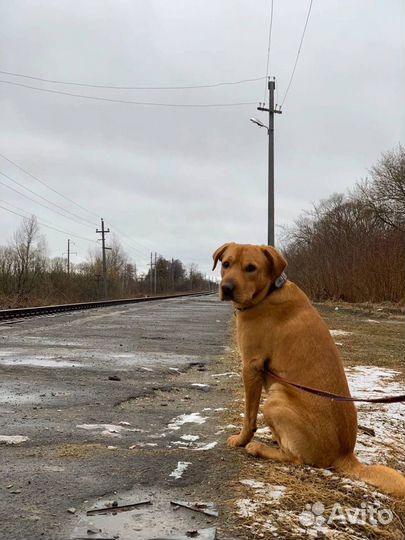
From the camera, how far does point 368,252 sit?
35656 mm

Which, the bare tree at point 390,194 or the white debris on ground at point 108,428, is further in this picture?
the bare tree at point 390,194

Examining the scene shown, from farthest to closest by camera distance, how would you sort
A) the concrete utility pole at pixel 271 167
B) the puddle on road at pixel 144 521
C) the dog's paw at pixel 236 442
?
the concrete utility pole at pixel 271 167, the dog's paw at pixel 236 442, the puddle on road at pixel 144 521

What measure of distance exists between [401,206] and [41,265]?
108 feet

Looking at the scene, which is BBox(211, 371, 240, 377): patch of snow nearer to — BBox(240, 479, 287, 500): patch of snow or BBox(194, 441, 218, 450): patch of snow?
BBox(194, 441, 218, 450): patch of snow

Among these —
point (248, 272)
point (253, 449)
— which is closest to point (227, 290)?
point (248, 272)

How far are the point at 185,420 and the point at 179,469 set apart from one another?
1.64 m

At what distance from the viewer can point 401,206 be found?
3884 cm

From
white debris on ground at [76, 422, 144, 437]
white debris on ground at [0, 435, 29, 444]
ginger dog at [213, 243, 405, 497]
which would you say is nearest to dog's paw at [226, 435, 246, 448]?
ginger dog at [213, 243, 405, 497]

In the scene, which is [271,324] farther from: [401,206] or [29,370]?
[401,206]

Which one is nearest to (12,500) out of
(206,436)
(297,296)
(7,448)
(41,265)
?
(7,448)

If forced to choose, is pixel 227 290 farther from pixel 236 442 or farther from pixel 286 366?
pixel 236 442

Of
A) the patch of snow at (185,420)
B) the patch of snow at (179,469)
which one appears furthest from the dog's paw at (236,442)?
the patch of snow at (185,420)

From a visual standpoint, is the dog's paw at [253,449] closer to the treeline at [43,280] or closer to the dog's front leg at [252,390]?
→ the dog's front leg at [252,390]

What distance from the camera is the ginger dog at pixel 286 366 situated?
3758mm
